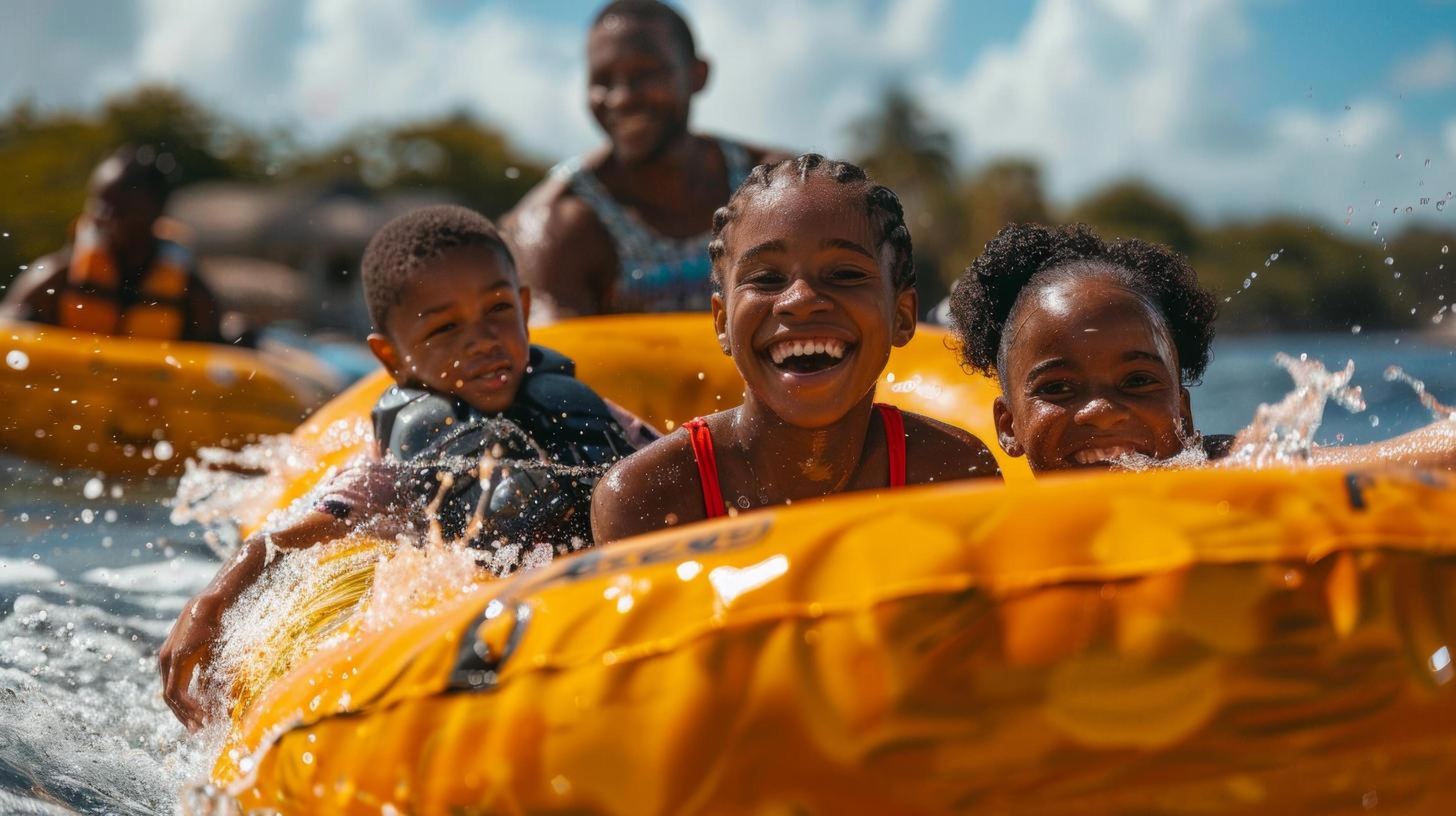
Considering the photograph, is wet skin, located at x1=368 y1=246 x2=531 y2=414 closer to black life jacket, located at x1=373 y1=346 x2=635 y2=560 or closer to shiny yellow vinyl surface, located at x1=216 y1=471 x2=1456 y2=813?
black life jacket, located at x1=373 y1=346 x2=635 y2=560

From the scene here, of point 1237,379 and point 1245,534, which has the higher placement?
point 1237,379

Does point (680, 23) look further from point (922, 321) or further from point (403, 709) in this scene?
point (403, 709)

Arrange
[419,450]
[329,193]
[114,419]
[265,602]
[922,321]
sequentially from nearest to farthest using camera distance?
[265,602] < [419,450] < [922,321] < [114,419] < [329,193]

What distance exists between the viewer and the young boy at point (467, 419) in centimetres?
219

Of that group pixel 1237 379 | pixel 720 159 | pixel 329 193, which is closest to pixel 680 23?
pixel 720 159

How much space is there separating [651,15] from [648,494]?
2362 mm

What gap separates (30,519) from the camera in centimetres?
418

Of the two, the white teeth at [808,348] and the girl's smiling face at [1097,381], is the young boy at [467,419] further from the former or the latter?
the girl's smiling face at [1097,381]

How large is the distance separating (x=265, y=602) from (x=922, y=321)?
2690 millimetres

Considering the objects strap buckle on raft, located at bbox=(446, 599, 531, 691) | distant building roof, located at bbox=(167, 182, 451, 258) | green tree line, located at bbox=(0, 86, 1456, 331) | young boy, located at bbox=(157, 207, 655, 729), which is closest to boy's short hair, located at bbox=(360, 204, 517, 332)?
young boy, located at bbox=(157, 207, 655, 729)

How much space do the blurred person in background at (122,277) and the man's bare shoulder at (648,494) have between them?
444cm

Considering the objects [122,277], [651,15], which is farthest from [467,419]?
[122,277]

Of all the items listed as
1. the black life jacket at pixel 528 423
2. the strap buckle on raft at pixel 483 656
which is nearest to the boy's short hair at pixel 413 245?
the black life jacket at pixel 528 423

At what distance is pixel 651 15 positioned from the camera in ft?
12.9
